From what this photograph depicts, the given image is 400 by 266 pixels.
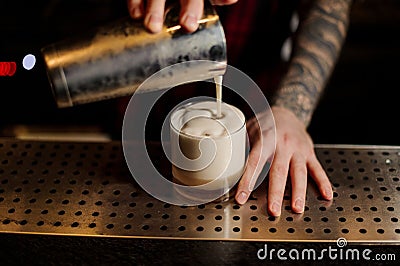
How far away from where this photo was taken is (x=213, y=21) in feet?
3.37

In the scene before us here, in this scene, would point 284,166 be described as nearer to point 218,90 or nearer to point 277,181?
point 277,181

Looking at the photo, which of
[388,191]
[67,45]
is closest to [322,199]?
[388,191]

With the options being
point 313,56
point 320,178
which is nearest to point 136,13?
point 320,178

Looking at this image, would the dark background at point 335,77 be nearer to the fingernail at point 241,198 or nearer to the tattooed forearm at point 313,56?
the tattooed forearm at point 313,56

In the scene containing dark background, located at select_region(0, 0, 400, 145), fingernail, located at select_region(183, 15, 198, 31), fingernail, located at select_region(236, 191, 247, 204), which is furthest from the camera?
dark background, located at select_region(0, 0, 400, 145)

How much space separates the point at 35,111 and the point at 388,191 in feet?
5.48

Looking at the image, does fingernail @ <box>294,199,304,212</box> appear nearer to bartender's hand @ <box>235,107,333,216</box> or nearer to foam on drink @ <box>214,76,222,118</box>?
bartender's hand @ <box>235,107,333,216</box>

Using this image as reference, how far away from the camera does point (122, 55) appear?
39.8 inches

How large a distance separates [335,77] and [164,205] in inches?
66.9

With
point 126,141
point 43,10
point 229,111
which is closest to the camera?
point 229,111

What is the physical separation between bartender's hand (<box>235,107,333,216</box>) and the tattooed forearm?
0.41 ft

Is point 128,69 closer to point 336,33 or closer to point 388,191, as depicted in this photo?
point 388,191

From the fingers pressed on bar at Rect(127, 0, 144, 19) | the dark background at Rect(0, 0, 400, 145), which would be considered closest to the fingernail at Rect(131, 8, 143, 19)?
the fingers pressed on bar at Rect(127, 0, 144, 19)

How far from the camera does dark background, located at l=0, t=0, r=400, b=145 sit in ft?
7.95
